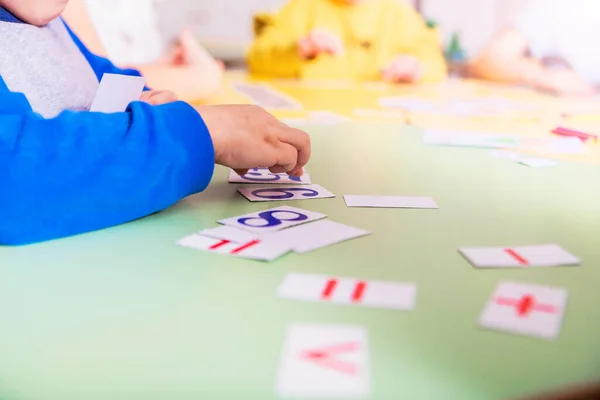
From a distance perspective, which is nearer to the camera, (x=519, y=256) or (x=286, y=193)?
(x=519, y=256)

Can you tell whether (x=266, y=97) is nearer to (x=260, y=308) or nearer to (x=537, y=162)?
(x=537, y=162)

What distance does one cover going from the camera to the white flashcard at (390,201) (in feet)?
2.37

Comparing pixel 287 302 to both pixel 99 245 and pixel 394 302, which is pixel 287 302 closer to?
pixel 394 302

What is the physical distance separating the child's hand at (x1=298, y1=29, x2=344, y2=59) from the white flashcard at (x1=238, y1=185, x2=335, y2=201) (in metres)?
1.66

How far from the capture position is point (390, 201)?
2.42ft

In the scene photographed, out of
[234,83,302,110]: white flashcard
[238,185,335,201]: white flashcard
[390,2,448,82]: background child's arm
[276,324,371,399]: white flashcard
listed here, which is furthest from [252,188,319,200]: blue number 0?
[390,2,448,82]: background child's arm

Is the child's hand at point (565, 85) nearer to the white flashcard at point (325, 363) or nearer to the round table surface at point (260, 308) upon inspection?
the round table surface at point (260, 308)

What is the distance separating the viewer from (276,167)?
2.52ft

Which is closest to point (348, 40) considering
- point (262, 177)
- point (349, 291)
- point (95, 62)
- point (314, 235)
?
point (95, 62)

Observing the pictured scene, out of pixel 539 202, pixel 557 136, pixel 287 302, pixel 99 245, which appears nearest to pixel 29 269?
pixel 99 245

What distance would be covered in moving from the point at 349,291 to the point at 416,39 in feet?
7.49

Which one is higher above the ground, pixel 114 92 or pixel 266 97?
pixel 114 92

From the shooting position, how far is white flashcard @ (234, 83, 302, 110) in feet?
4.99

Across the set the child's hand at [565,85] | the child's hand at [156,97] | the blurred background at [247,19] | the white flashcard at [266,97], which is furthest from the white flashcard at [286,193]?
the blurred background at [247,19]
